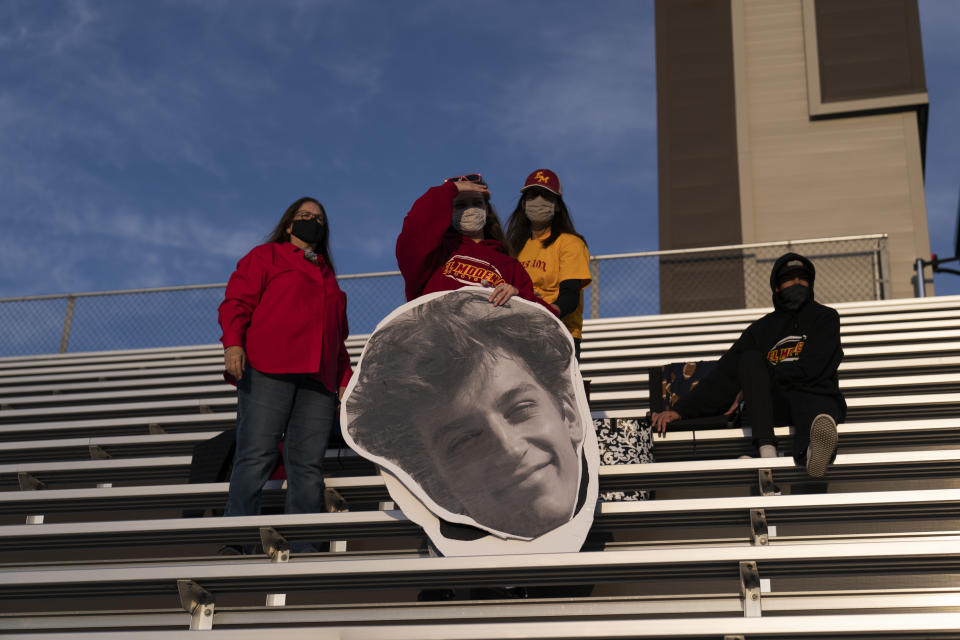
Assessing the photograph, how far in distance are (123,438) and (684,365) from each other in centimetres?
283

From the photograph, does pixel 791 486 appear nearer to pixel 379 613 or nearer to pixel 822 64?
pixel 379 613

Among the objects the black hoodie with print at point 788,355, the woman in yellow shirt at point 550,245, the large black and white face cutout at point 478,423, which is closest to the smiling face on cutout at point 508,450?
the large black and white face cutout at point 478,423

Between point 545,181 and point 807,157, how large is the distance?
6943 millimetres

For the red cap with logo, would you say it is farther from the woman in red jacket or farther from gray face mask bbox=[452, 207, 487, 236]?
the woman in red jacket

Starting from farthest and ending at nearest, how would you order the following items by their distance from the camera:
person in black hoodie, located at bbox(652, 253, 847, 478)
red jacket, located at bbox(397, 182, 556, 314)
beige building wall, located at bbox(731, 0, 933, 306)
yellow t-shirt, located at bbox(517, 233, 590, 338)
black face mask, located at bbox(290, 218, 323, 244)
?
beige building wall, located at bbox(731, 0, 933, 306) < yellow t-shirt, located at bbox(517, 233, 590, 338) < black face mask, located at bbox(290, 218, 323, 244) < person in black hoodie, located at bbox(652, 253, 847, 478) < red jacket, located at bbox(397, 182, 556, 314)

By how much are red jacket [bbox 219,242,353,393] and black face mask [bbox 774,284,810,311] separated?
1.76m

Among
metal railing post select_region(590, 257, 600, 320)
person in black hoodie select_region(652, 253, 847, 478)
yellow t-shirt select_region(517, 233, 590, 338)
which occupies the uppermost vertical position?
metal railing post select_region(590, 257, 600, 320)

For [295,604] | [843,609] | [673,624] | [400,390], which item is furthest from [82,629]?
[843,609]

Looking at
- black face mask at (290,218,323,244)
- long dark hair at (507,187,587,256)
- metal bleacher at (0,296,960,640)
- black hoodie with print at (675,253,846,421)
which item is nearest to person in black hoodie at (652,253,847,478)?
black hoodie with print at (675,253,846,421)

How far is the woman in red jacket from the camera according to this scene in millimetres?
3283

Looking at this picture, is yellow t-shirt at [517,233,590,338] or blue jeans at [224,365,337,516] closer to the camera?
blue jeans at [224,365,337,516]

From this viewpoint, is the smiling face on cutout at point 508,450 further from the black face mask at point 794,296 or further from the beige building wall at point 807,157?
the beige building wall at point 807,157

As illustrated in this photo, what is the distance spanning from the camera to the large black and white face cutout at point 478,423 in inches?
111

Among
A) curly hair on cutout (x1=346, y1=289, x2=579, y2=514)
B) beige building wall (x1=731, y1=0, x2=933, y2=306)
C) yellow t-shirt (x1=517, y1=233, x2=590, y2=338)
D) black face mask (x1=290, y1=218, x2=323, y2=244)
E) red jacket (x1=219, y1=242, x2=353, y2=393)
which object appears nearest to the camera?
curly hair on cutout (x1=346, y1=289, x2=579, y2=514)
